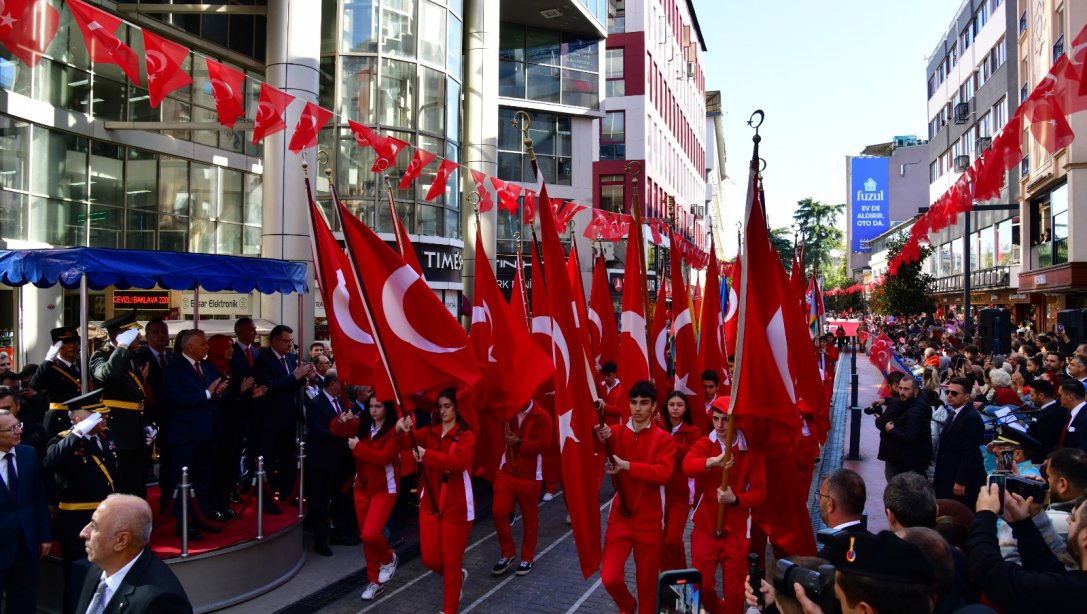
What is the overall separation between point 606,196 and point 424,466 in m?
37.1

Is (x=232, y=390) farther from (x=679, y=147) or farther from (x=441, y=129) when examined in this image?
(x=679, y=147)

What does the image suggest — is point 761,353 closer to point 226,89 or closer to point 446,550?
point 446,550

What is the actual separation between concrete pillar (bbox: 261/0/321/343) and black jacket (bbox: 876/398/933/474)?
12.0 meters

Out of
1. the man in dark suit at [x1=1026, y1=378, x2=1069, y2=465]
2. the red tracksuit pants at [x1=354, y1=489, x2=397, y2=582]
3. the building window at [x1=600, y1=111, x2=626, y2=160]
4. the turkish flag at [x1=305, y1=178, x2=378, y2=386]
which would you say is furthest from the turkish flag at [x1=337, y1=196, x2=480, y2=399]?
the building window at [x1=600, y1=111, x2=626, y2=160]

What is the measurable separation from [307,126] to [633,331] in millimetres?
5045

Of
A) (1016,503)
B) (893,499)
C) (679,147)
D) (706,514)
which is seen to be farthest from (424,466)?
(679,147)

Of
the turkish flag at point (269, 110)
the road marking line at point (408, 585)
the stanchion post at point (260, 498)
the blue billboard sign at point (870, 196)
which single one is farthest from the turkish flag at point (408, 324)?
the blue billboard sign at point (870, 196)

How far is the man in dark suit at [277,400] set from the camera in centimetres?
888

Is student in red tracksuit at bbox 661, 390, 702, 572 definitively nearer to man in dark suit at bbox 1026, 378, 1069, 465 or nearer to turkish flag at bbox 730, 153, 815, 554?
turkish flag at bbox 730, 153, 815, 554

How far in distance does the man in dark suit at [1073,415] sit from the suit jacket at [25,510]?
9.03 m

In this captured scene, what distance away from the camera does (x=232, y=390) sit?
875 centimetres

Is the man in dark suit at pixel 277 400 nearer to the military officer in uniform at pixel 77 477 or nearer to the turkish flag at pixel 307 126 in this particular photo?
the military officer in uniform at pixel 77 477

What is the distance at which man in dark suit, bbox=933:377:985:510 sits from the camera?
25.8 ft

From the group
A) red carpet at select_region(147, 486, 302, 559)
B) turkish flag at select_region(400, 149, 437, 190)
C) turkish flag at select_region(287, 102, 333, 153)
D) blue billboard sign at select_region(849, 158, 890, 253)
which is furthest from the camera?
blue billboard sign at select_region(849, 158, 890, 253)
